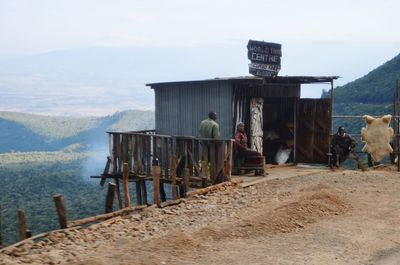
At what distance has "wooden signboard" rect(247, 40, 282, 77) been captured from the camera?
58.3ft

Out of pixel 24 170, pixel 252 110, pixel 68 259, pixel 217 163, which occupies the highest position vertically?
pixel 252 110

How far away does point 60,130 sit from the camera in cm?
9119

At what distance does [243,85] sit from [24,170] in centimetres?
4139

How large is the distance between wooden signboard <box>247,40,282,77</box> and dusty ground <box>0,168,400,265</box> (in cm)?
534

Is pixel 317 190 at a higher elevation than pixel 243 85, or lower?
lower

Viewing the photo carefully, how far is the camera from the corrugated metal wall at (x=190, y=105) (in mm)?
17500

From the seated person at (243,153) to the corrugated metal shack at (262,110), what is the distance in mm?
1366

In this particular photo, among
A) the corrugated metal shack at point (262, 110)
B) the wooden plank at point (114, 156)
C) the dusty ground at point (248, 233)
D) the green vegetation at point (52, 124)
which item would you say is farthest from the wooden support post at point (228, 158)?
the green vegetation at point (52, 124)

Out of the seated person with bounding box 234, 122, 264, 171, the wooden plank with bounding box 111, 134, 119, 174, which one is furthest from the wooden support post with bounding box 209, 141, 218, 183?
the wooden plank with bounding box 111, 134, 119, 174

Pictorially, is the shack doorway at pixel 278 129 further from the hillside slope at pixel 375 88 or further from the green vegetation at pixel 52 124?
the green vegetation at pixel 52 124

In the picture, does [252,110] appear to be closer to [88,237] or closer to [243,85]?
[243,85]

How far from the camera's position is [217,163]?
14.5m

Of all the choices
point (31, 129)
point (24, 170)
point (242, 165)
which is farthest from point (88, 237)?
point (31, 129)

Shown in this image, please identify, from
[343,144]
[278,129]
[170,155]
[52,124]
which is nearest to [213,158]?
[170,155]
